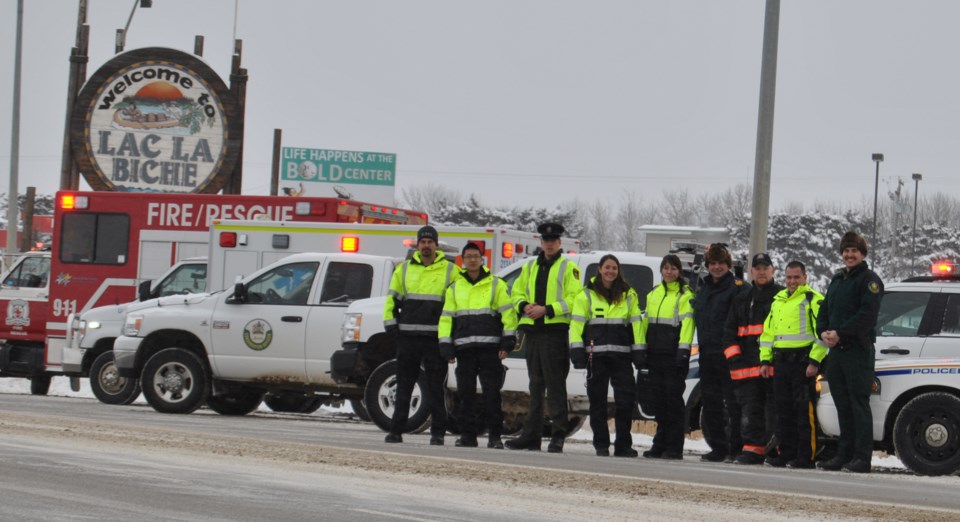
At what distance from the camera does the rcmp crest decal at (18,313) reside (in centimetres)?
2319

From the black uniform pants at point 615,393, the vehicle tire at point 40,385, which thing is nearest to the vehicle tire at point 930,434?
the black uniform pants at point 615,393

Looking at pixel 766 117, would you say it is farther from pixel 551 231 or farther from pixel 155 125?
pixel 155 125

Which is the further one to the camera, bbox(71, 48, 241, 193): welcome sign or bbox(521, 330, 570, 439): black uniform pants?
bbox(71, 48, 241, 193): welcome sign

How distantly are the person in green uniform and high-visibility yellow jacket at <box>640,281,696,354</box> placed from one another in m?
1.21

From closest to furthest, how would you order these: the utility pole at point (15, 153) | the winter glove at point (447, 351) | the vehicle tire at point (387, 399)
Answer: the winter glove at point (447, 351)
the vehicle tire at point (387, 399)
the utility pole at point (15, 153)

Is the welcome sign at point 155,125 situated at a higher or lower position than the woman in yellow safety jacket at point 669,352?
higher

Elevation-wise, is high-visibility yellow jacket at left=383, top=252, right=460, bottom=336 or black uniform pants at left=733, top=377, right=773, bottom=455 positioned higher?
high-visibility yellow jacket at left=383, top=252, right=460, bottom=336

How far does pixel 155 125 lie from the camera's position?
2945 centimetres

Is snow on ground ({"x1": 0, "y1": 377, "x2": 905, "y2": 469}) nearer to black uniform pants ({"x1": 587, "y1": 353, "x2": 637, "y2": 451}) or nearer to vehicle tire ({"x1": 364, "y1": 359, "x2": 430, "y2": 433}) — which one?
vehicle tire ({"x1": 364, "y1": 359, "x2": 430, "y2": 433})

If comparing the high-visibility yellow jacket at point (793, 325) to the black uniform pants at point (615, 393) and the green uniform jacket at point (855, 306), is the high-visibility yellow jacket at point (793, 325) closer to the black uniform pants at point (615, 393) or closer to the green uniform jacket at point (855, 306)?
the green uniform jacket at point (855, 306)

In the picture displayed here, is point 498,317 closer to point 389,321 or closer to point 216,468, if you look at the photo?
point 389,321

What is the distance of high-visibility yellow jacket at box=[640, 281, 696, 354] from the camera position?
13.7 meters

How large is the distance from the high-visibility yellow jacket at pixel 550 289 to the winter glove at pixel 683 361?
100 centimetres

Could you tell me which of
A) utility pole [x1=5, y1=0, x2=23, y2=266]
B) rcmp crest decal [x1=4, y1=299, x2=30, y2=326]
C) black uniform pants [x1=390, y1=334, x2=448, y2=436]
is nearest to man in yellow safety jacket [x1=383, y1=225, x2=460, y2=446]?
black uniform pants [x1=390, y1=334, x2=448, y2=436]
